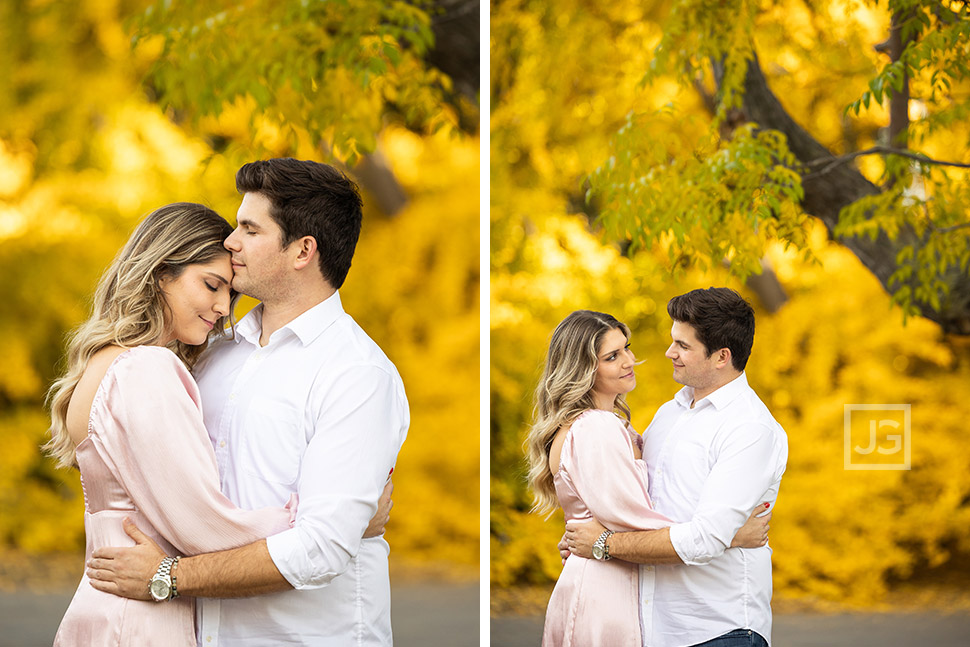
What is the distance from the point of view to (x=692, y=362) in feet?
8.94

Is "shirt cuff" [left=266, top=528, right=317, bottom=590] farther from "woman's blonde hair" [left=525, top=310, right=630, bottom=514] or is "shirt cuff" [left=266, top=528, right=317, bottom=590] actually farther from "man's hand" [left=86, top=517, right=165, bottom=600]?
"woman's blonde hair" [left=525, top=310, right=630, bottom=514]

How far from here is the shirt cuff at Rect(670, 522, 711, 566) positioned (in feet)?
8.14

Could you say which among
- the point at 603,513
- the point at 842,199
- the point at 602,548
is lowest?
the point at 602,548

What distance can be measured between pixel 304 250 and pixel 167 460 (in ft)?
1.83

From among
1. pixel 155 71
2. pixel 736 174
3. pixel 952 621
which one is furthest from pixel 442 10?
pixel 952 621

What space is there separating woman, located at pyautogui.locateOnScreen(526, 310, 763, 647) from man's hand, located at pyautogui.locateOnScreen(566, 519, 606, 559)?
25 mm

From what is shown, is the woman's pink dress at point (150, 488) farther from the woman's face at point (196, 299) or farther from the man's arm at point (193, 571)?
the woman's face at point (196, 299)

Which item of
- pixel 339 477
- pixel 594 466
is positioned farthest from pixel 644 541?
pixel 339 477

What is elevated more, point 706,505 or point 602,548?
point 706,505

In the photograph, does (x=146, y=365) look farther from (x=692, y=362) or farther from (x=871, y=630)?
(x=871, y=630)

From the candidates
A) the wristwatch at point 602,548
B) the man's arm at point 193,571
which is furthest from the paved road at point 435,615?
→ the man's arm at point 193,571

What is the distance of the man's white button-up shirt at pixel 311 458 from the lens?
175 centimetres

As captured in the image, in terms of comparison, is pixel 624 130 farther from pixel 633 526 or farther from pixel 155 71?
pixel 155 71

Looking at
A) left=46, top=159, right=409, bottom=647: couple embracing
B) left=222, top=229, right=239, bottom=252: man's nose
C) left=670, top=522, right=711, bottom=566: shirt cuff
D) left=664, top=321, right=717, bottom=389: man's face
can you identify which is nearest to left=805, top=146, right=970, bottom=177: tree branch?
left=664, top=321, right=717, bottom=389: man's face
